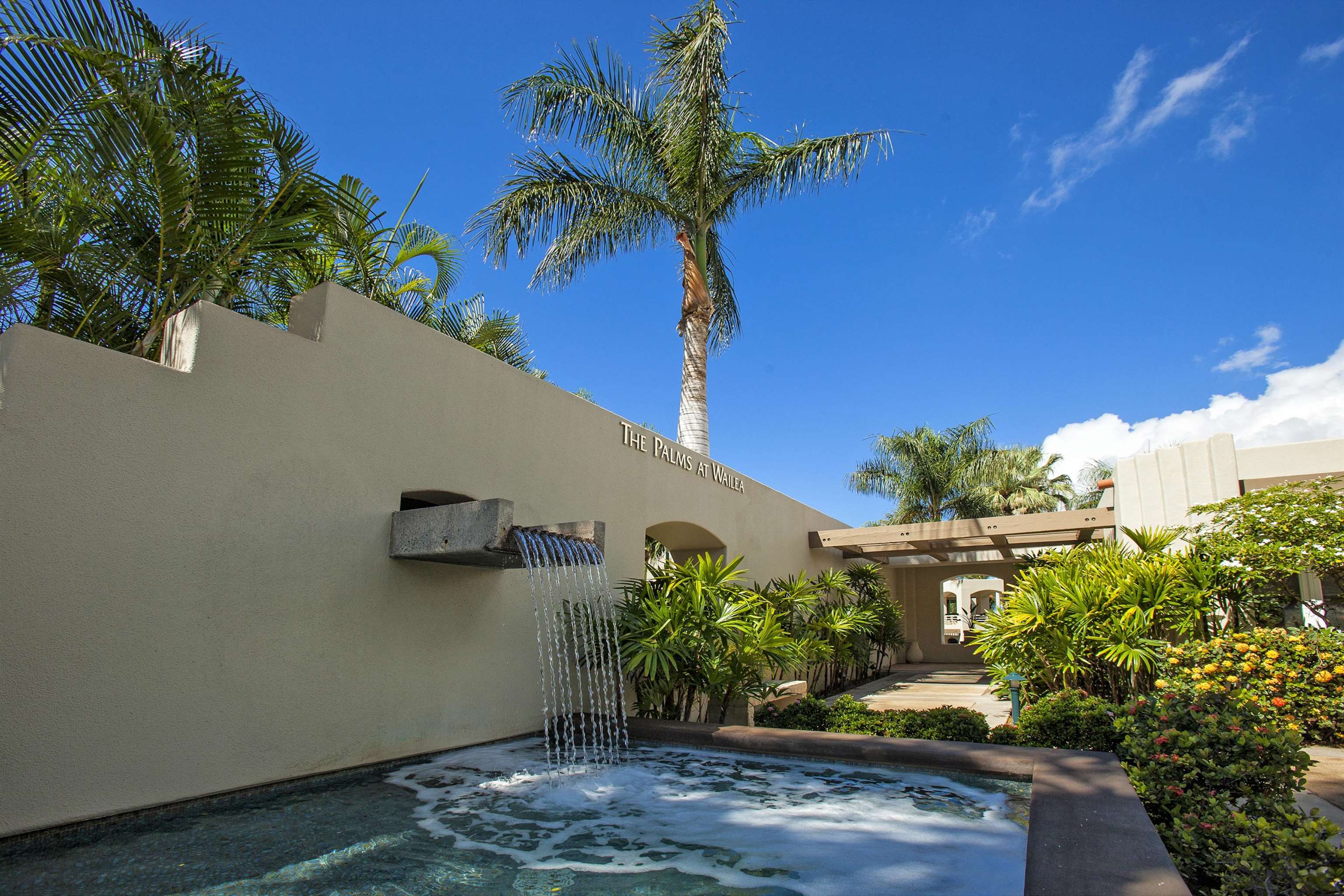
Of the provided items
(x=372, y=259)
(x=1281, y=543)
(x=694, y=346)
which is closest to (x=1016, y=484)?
(x=694, y=346)

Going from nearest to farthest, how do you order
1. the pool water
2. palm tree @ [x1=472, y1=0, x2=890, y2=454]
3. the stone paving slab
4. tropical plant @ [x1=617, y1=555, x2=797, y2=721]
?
the pool water, the stone paving slab, tropical plant @ [x1=617, y1=555, x2=797, y2=721], palm tree @ [x1=472, y1=0, x2=890, y2=454]

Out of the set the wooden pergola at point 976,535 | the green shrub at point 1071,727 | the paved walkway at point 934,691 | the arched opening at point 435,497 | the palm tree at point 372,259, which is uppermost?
the palm tree at point 372,259

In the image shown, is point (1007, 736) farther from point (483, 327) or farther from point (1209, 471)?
point (483, 327)

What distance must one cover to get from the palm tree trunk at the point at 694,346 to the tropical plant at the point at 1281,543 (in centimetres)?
766

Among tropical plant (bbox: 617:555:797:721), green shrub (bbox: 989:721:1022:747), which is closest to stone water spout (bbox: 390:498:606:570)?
tropical plant (bbox: 617:555:797:721)

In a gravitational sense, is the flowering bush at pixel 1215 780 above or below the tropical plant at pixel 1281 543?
below

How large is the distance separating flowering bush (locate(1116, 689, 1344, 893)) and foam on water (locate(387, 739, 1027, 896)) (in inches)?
29.5

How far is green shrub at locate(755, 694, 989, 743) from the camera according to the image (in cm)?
708

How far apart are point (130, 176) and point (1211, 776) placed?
7.83 metres

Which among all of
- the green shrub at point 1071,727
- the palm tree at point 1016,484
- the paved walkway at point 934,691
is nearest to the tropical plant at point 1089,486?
the palm tree at point 1016,484

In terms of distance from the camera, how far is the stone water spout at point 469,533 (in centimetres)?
560

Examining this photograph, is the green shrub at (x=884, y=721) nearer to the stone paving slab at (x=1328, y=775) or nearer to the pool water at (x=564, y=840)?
the pool water at (x=564, y=840)

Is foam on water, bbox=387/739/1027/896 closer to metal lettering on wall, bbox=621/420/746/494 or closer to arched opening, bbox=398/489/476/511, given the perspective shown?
arched opening, bbox=398/489/476/511

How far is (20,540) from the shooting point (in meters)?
4.11
